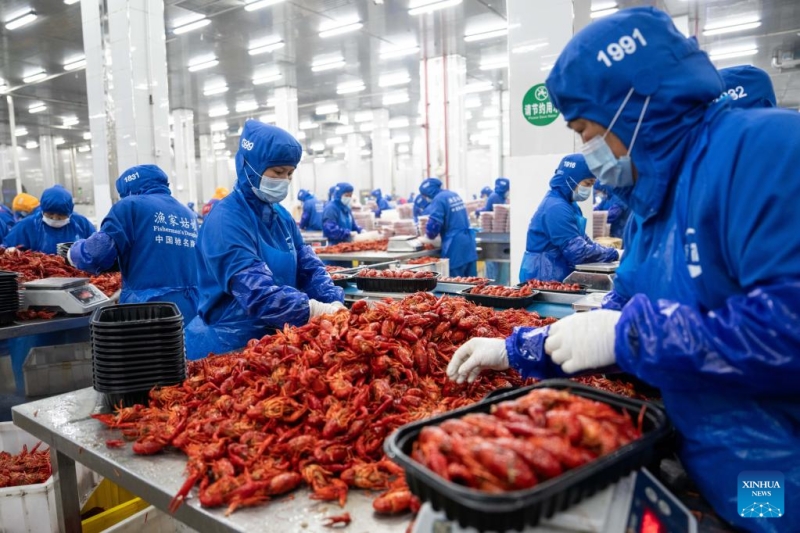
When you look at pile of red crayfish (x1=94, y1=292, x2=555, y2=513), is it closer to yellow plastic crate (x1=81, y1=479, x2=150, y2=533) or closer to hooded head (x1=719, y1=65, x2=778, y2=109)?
yellow plastic crate (x1=81, y1=479, x2=150, y2=533)

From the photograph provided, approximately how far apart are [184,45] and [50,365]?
10668 mm

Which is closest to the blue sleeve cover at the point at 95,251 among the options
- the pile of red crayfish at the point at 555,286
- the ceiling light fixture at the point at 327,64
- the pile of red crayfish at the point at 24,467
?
the pile of red crayfish at the point at 24,467

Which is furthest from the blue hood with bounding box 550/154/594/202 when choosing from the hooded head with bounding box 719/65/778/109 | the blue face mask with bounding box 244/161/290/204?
the blue face mask with bounding box 244/161/290/204

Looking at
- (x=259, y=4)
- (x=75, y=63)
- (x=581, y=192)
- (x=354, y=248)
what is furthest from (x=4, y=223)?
(x=581, y=192)

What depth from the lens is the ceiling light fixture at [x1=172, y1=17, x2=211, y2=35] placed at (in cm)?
1205

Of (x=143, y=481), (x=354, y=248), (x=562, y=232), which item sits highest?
(x=562, y=232)

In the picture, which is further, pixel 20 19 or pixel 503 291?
pixel 20 19

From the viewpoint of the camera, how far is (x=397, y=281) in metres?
5.21

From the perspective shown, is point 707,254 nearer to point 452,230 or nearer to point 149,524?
point 149,524

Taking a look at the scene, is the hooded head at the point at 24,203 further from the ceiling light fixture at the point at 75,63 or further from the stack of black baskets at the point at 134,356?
the stack of black baskets at the point at 134,356

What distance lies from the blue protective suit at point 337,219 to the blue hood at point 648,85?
10.3m

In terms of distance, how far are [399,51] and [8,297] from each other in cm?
1275

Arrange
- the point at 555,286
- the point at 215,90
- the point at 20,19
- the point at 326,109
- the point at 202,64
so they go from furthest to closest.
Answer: the point at 326,109 < the point at 215,90 < the point at 202,64 < the point at 20,19 < the point at 555,286

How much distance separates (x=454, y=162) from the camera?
50.9 feet
